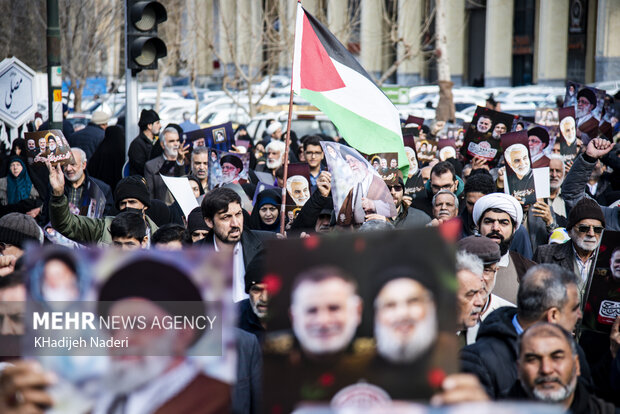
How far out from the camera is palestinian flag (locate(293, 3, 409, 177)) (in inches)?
280

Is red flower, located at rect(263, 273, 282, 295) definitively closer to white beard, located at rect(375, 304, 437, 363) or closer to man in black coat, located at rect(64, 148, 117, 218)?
white beard, located at rect(375, 304, 437, 363)

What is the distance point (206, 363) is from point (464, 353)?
1.61 metres

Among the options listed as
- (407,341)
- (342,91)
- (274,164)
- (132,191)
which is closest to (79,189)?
(132,191)

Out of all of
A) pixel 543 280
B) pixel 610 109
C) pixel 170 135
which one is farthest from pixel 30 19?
pixel 543 280

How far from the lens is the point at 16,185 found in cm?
1036

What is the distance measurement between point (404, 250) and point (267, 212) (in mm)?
5293

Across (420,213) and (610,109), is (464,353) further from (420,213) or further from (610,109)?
(610,109)

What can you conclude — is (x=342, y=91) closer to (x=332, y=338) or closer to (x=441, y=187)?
(x=441, y=187)

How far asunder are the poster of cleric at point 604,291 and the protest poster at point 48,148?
445 cm

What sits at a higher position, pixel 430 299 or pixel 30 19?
pixel 30 19

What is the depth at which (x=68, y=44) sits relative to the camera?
28812 millimetres

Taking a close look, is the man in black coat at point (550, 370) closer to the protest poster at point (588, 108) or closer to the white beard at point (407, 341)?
the white beard at point (407, 341)

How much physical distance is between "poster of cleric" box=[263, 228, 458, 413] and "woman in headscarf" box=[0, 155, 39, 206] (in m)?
7.98

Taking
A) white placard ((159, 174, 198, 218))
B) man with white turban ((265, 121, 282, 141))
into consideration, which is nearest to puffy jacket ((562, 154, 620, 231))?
white placard ((159, 174, 198, 218))
